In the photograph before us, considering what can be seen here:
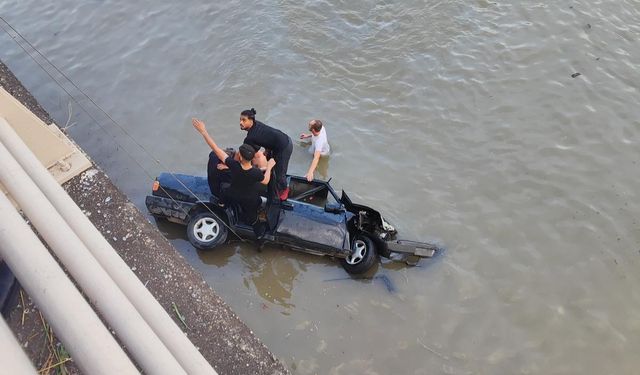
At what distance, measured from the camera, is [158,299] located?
4.71 meters

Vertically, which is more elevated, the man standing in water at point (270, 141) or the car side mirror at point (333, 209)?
the man standing in water at point (270, 141)

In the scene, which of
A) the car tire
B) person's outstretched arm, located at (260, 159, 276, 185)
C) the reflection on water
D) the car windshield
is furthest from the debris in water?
person's outstretched arm, located at (260, 159, 276, 185)

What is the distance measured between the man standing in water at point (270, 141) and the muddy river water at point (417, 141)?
1.23m

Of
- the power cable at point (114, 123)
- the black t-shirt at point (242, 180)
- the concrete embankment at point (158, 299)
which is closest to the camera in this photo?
the concrete embankment at point (158, 299)

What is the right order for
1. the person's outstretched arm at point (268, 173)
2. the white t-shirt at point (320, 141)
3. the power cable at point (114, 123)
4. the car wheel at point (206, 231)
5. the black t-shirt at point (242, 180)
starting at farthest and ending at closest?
the white t-shirt at point (320, 141), the power cable at point (114, 123), the car wheel at point (206, 231), the person's outstretched arm at point (268, 173), the black t-shirt at point (242, 180)

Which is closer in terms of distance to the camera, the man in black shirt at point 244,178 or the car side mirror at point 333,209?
the man in black shirt at point 244,178

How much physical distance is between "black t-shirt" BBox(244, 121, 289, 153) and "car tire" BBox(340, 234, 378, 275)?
160 centimetres

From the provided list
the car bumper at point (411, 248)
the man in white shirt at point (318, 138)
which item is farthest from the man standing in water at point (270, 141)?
the car bumper at point (411, 248)

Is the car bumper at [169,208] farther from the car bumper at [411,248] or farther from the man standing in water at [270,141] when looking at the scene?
the car bumper at [411,248]

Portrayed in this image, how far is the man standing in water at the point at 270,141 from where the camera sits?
21.0ft

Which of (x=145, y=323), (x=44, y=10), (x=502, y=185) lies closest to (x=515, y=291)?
(x=502, y=185)

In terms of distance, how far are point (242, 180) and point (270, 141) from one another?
2.56ft

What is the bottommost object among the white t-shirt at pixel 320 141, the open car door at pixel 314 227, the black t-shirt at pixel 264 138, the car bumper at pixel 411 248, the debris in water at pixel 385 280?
the debris in water at pixel 385 280

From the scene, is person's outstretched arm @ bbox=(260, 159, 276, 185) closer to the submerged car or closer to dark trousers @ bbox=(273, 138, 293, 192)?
dark trousers @ bbox=(273, 138, 293, 192)
